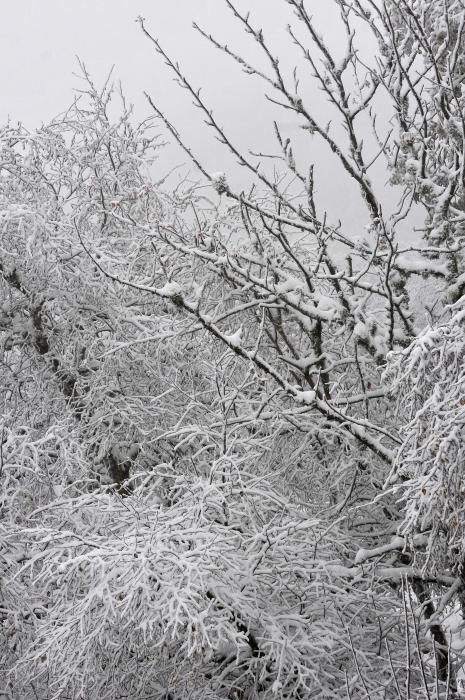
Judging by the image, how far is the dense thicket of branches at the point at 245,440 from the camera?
15.6 ft

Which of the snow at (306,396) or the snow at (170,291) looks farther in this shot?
the snow at (306,396)

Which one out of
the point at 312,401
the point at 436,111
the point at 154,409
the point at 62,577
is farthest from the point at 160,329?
the point at 436,111

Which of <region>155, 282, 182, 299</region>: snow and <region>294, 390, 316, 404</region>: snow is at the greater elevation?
<region>155, 282, 182, 299</region>: snow

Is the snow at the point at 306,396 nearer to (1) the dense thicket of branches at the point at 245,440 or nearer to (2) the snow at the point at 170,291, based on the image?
(1) the dense thicket of branches at the point at 245,440

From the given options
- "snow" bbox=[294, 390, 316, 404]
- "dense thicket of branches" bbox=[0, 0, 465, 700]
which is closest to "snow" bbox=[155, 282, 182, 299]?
"dense thicket of branches" bbox=[0, 0, 465, 700]

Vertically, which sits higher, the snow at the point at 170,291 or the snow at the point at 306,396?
the snow at the point at 170,291

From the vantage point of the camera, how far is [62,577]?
4.94 metres

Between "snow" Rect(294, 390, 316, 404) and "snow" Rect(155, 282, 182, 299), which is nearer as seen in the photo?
"snow" Rect(155, 282, 182, 299)

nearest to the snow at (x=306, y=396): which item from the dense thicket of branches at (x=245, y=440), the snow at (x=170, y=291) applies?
the dense thicket of branches at (x=245, y=440)

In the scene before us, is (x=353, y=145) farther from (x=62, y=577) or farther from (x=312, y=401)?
(x=62, y=577)

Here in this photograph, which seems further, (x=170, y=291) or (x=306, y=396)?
(x=306, y=396)

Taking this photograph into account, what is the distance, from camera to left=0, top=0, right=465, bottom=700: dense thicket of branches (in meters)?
4.75

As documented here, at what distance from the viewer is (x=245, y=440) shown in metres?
6.16

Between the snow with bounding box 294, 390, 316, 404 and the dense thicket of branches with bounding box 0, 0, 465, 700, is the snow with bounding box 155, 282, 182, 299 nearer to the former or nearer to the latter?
the dense thicket of branches with bounding box 0, 0, 465, 700
